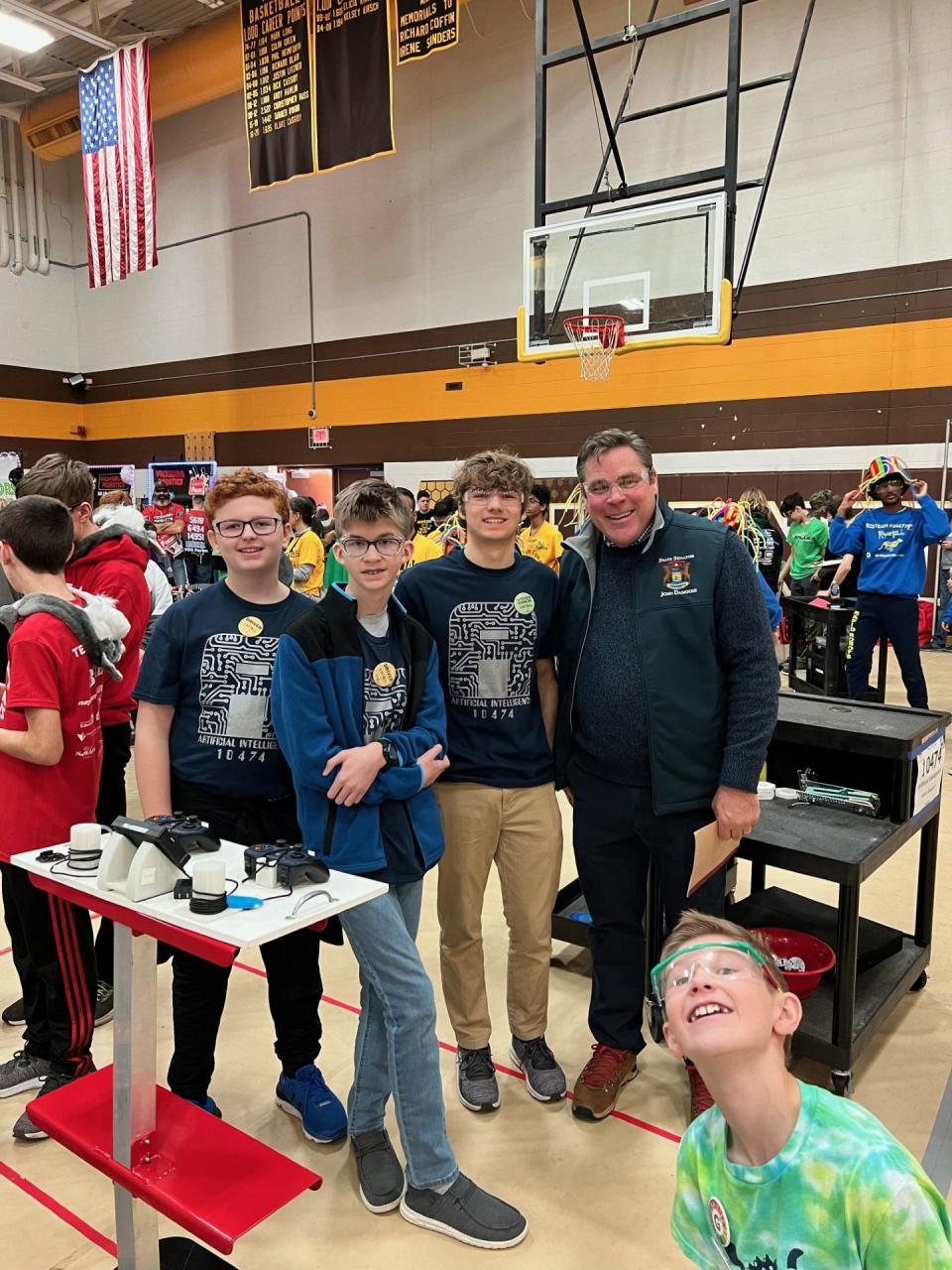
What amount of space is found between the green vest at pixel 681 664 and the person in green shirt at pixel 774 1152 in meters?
1.07

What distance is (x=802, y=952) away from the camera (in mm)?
2793

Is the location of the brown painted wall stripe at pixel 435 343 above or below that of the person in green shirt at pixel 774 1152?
above

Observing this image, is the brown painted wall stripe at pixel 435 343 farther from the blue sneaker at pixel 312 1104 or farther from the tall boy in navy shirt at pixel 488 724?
the blue sneaker at pixel 312 1104

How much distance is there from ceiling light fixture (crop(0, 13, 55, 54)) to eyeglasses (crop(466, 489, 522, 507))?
1068cm

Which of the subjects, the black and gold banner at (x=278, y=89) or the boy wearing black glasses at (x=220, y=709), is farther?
the black and gold banner at (x=278, y=89)

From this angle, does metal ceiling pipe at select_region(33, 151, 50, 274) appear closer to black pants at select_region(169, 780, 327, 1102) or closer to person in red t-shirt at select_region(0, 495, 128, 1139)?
person in red t-shirt at select_region(0, 495, 128, 1139)

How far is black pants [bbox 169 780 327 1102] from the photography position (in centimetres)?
217

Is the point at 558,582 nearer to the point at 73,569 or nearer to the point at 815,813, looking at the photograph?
the point at 815,813

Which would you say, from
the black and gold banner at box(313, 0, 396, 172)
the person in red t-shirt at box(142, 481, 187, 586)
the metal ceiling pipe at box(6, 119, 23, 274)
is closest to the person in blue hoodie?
the black and gold banner at box(313, 0, 396, 172)

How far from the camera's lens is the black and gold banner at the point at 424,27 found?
28.8 ft

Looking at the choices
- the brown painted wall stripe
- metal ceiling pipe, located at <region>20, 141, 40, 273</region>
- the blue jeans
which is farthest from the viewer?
metal ceiling pipe, located at <region>20, 141, 40, 273</region>

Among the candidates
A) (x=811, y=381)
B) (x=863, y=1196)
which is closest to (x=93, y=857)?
(x=863, y=1196)

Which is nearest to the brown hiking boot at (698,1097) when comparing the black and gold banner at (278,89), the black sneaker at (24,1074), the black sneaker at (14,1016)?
the black sneaker at (24,1074)

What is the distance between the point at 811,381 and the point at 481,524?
8.75 metres
